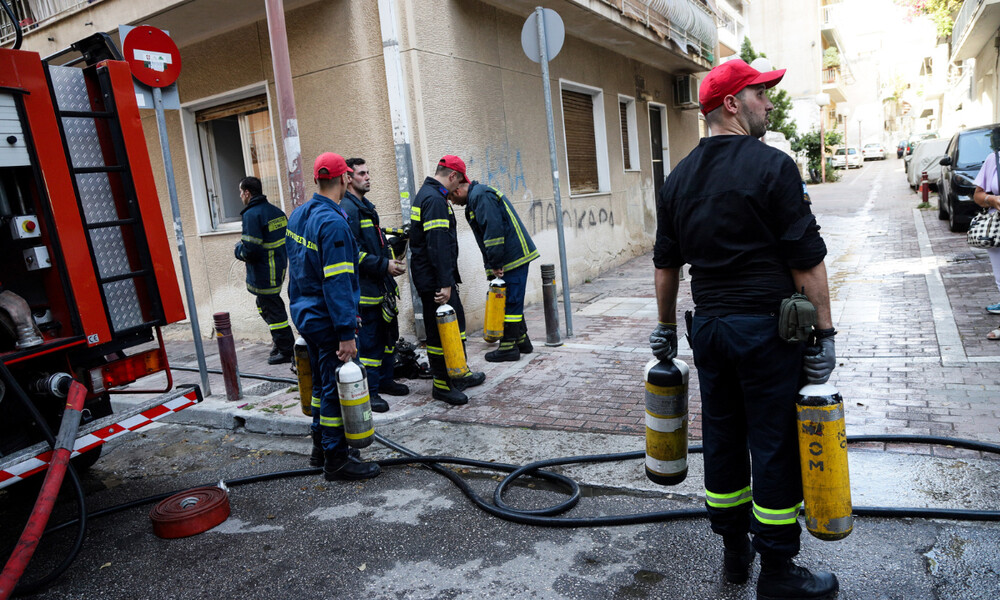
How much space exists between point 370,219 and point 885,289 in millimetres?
6387

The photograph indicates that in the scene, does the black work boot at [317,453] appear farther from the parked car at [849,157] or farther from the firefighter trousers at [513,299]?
the parked car at [849,157]

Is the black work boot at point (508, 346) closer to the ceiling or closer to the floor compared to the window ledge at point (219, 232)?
closer to the floor

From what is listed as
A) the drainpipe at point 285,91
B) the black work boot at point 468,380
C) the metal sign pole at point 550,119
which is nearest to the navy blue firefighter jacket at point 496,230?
the metal sign pole at point 550,119

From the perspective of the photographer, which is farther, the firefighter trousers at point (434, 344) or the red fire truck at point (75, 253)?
the firefighter trousers at point (434, 344)

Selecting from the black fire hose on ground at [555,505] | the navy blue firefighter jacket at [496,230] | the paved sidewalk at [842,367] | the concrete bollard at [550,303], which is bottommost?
the paved sidewalk at [842,367]

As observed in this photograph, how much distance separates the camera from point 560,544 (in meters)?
3.26

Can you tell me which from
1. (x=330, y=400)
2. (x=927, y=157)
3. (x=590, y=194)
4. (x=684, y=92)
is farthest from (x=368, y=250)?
(x=927, y=157)

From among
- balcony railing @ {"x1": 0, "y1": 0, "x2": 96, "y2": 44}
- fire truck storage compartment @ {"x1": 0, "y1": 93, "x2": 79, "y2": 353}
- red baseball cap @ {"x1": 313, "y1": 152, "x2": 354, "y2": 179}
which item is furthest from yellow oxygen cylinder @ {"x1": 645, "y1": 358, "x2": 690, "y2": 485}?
balcony railing @ {"x1": 0, "y1": 0, "x2": 96, "y2": 44}

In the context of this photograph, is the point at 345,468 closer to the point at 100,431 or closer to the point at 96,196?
the point at 100,431

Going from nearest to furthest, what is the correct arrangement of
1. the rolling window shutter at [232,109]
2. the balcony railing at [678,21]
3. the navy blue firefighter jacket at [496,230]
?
1. the navy blue firefighter jacket at [496,230]
2. the rolling window shutter at [232,109]
3. the balcony railing at [678,21]

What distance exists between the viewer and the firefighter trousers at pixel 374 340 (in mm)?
5504

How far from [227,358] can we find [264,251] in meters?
1.52

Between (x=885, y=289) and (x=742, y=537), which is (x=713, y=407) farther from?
(x=885, y=289)

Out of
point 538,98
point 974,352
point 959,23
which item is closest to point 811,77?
point 959,23
